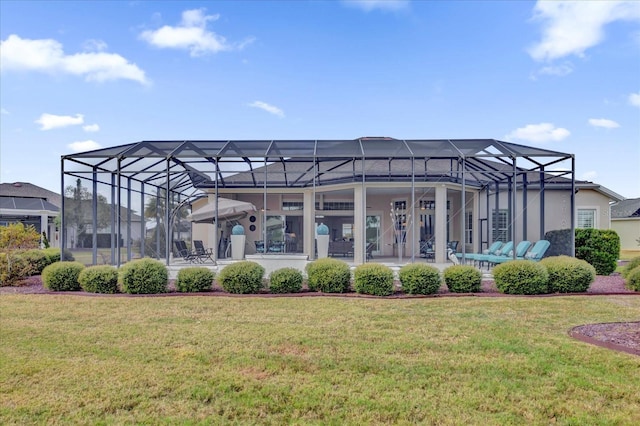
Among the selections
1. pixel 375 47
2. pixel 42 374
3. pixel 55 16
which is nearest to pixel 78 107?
pixel 55 16

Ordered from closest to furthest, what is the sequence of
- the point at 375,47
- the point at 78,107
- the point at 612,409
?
the point at 612,409
the point at 78,107
the point at 375,47

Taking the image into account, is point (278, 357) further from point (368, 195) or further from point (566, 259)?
point (368, 195)

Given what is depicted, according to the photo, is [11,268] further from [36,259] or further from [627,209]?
[627,209]

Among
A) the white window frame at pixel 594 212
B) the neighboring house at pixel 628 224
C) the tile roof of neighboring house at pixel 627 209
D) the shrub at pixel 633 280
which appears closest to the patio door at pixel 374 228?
the white window frame at pixel 594 212

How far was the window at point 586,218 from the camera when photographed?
19328 mm

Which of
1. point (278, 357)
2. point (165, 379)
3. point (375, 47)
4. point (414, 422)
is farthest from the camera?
point (375, 47)

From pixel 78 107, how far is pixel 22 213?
17.3 m

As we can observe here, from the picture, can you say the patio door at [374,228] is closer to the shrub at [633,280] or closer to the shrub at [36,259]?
the shrub at [633,280]

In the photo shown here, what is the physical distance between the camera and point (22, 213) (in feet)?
89.0

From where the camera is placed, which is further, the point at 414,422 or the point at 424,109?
the point at 424,109

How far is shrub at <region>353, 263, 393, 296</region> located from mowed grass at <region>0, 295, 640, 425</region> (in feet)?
4.79

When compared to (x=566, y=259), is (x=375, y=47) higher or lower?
higher

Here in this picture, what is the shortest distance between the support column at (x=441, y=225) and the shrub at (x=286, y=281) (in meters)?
7.47

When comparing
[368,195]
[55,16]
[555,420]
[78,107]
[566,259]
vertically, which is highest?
[55,16]
